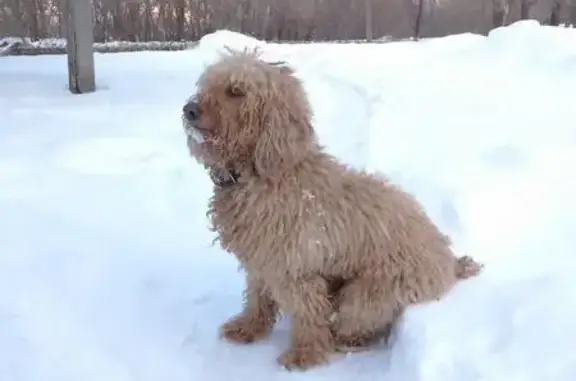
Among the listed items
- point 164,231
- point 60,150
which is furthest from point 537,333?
point 60,150

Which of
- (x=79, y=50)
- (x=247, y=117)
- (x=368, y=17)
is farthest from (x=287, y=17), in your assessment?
(x=247, y=117)

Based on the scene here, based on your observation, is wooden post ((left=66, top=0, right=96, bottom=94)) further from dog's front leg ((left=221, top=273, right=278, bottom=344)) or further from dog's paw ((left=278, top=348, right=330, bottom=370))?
dog's paw ((left=278, top=348, right=330, bottom=370))

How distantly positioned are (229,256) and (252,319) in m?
0.78

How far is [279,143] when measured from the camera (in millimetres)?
3150

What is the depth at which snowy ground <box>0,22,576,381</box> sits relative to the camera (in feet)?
10.6

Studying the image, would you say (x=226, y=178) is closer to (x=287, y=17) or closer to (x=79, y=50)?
(x=79, y=50)

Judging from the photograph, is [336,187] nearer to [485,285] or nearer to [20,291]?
[485,285]

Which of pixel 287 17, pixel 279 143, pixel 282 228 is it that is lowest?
pixel 282 228

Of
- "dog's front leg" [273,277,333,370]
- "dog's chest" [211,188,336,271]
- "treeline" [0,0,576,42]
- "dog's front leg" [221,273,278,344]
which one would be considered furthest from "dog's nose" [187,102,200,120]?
"treeline" [0,0,576,42]

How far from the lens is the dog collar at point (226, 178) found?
10.7 ft

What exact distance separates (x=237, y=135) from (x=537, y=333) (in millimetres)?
1299

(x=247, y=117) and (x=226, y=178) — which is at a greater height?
(x=247, y=117)

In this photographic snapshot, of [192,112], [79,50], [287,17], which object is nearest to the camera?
[192,112]

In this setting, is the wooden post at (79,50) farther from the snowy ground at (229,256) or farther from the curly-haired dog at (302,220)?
the curly-haired dog at (302,220)
